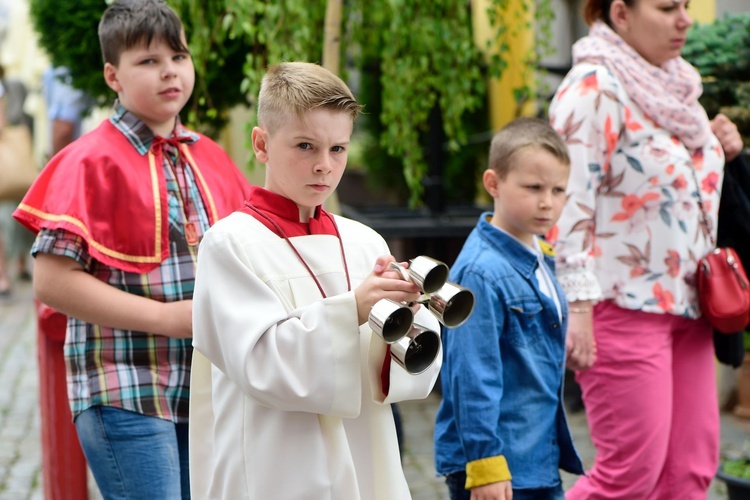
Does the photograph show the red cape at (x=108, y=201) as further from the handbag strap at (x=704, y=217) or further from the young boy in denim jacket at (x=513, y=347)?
the handbag strap at (x=704, y=217)

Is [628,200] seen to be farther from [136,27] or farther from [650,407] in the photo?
[136,27]

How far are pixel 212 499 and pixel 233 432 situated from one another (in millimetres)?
178

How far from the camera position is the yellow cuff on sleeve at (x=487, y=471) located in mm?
3008

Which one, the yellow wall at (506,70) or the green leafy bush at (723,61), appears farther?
the yellow wall at (506,70)

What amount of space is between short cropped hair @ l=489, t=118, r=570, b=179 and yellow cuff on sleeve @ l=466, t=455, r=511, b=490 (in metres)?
0.83

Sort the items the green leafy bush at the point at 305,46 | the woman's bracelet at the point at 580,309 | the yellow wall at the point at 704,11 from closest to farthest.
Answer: the woman's bracelet at the point at 580,309 → the green leafy bush at the point at 305,46 → the yellow wall at the point at 704,11

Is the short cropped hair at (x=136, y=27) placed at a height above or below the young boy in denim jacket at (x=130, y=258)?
above

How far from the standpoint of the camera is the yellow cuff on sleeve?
301cm

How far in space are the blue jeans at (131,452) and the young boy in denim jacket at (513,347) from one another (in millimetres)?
789

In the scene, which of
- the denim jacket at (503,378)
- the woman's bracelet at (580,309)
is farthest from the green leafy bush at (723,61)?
the denim jacket at (503,378)

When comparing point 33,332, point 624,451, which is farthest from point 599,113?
point 33,332

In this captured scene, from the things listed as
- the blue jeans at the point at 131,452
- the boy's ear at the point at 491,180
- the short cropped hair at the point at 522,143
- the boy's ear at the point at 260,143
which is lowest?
the blue jeans at the point at 131,452

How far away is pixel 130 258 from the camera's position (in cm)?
302

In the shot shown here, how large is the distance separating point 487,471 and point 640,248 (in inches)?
43.9
